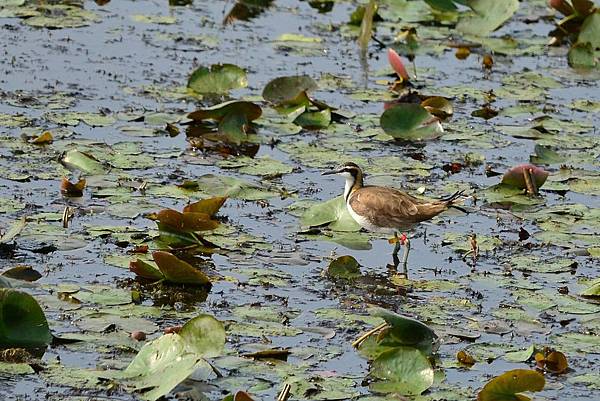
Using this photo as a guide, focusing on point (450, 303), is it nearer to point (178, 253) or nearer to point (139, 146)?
point (178, 253)

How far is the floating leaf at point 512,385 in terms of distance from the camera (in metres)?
6.31

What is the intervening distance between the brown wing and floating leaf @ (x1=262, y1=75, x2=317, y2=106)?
9.19 feet

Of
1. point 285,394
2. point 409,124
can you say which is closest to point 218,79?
point 409,124

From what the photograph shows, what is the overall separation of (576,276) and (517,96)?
4.16m

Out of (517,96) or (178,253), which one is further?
(517,96)

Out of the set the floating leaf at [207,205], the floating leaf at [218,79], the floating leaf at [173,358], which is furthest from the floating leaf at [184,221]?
the floating leaf at [218,79]

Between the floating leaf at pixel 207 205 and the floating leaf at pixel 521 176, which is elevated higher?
the floating leaf at pixel 207 205

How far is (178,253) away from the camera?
8.53m

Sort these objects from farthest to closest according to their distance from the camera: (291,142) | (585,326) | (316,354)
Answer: (291,142) < (585,326) < (316,354)

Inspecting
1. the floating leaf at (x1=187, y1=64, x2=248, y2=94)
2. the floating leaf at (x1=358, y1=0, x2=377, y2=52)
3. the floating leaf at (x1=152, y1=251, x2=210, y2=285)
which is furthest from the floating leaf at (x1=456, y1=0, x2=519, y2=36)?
the floating leaf at (x1=152, y1=251, x2=210, y2=285)

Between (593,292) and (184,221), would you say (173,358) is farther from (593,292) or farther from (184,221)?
(593,292)

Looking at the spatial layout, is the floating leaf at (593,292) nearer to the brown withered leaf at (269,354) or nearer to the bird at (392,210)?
the bird at (392,210)

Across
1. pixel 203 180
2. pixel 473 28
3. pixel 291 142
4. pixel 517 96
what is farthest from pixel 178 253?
pixel 473 28

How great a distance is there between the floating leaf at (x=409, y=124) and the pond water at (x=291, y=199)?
0.11 m
